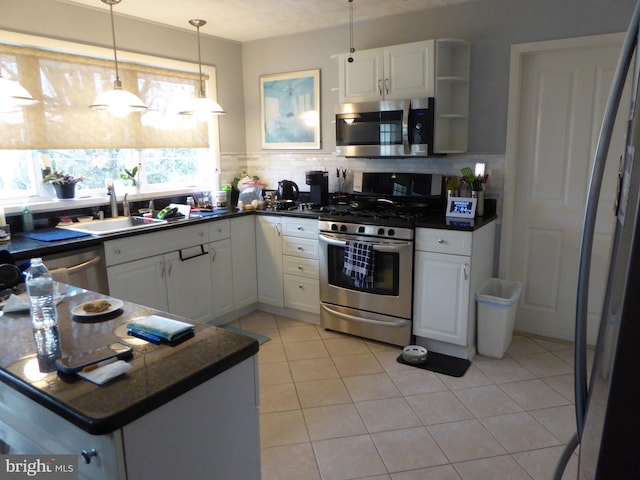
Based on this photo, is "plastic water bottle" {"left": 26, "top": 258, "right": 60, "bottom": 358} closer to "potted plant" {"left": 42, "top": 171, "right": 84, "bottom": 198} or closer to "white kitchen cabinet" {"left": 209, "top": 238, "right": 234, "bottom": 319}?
"potted plant" {"left": 42, "top": 171, "right": 84, "bottom": 198}

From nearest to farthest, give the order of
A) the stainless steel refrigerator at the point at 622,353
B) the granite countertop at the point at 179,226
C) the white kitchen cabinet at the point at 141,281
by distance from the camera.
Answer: the stainless steel refrigerator at the point at 622,353, the granite countertop at the point at 179,226, the white kitchen cabinet at the point at 141,281

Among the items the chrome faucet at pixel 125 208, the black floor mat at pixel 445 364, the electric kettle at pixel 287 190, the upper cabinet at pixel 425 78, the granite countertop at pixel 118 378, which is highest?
the upper cabinet at pixel 425 78

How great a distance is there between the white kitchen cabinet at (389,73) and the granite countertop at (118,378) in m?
2.61

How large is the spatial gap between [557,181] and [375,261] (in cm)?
148

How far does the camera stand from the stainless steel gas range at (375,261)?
11.0 feet

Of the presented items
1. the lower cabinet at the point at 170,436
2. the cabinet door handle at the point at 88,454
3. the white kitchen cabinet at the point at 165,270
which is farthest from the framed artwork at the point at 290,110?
the cabinet door handle at the point at 88,454

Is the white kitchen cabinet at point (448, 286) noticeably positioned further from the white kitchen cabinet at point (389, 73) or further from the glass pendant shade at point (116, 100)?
the glass pendant shade at point (116, 100)

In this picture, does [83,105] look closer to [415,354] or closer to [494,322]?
[415,354]

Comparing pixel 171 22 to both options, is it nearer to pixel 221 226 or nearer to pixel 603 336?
pixel 221 226

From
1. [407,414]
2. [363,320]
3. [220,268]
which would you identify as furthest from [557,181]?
[220,268]

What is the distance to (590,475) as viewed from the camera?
0.78 m

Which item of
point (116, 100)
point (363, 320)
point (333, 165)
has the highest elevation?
point (116, 100)

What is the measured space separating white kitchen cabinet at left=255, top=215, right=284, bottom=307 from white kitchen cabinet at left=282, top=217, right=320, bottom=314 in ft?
0.19

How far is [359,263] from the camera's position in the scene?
3428mm
